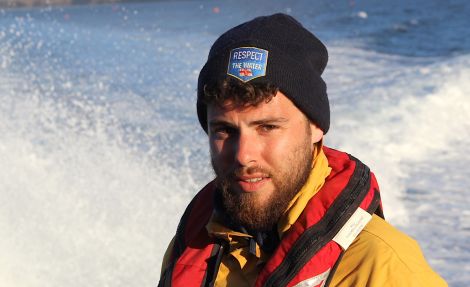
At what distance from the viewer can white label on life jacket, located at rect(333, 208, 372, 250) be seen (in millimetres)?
1615

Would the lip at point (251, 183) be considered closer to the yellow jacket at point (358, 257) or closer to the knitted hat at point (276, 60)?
the yellow jacket at point (358, 257)

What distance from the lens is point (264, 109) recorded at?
67.1 inches

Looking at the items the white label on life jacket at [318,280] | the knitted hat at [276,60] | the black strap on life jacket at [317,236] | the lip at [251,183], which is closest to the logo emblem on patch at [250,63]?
the knitted hat at [276,60]

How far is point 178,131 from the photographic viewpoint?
843cm

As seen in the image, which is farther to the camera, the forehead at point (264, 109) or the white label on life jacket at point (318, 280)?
the forehead at point (264, 109)

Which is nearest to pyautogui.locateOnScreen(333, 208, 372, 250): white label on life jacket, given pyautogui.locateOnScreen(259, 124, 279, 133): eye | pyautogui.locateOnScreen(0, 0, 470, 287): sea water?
pyautogui.locateOnScreen(259, 124, 279, 133): eye

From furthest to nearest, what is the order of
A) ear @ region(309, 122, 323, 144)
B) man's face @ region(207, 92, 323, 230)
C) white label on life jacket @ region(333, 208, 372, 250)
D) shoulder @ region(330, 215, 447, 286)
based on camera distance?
ear @ region(309, 122, 323, 144)
man's face @ region(207, 92, 323, 230)
white label on life jacket @ region(333, 208, 372, 250)
shoulder @ region(330, 215, 447, 286)

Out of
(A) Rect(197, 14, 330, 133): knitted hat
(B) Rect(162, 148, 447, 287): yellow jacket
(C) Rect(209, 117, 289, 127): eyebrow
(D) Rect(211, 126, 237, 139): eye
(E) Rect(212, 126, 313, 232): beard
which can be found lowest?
(B) Rect(162, 148, 447, 287): yellow jacket

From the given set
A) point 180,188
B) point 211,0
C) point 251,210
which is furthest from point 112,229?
point 211,0

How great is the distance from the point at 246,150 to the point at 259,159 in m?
0.04

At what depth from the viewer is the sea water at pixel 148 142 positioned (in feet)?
16.7

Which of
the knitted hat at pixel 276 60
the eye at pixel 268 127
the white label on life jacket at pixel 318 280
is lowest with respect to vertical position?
the white label on life jacket at pixel 318 280

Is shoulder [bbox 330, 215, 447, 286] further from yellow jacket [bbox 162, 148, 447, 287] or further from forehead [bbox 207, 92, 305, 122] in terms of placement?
forehead [bbox 207, 92, 305, 122]

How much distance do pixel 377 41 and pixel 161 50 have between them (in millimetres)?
4107
